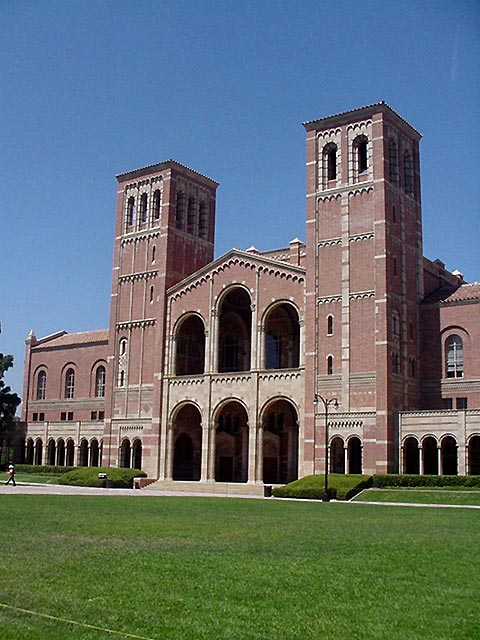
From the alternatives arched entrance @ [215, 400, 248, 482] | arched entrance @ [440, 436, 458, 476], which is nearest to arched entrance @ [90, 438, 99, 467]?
arched entrance @ [215, 400, 248, 482]

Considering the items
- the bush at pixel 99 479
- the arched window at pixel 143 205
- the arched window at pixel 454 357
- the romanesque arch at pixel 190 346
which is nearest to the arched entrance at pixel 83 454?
the bush at pixel 99 479

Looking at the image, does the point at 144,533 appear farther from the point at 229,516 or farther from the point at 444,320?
the point at 444,320

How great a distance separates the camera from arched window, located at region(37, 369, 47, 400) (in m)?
77.9

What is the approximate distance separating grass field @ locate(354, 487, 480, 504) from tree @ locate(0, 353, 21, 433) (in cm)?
4142

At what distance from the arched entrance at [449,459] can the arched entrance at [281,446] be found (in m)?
13.1

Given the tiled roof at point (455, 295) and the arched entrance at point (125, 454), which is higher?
the tiled roof at point (455, 295)

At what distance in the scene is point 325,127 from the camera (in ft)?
190

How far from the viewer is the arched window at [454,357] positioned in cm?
5353

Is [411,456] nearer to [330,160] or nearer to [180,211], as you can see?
[330,160]

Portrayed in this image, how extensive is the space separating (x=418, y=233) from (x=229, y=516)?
118 feet

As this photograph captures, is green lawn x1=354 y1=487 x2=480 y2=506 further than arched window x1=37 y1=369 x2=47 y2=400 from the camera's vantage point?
No

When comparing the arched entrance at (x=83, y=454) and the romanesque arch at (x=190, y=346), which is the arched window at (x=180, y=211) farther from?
the arched entrance at (x=83, y=454)

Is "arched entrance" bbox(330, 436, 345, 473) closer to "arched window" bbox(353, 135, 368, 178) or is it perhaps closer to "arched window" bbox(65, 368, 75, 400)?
"arched window" bbox(353, 135, 368, 178)

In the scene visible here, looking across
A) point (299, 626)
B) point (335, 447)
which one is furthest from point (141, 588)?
point (335, 447)
